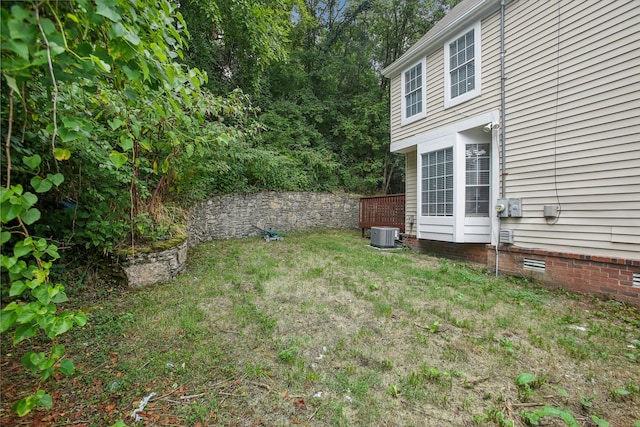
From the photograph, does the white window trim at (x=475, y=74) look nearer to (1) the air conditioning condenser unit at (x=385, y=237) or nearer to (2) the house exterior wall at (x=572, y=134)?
(2) the house exterior wall at (x=572, y=134)

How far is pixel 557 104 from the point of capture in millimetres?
4094

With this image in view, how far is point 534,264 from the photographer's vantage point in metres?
4.40

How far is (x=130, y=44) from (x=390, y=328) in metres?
2.99

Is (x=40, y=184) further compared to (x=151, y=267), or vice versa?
A: (x=151, y=267)

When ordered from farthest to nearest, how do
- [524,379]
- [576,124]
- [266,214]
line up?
[266,214], [576,124], [524,379]

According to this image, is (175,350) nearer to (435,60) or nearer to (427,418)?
(427,418)

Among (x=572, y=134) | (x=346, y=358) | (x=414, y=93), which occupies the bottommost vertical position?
(x=346, y=358)

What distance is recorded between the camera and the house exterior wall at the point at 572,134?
3.45 metres

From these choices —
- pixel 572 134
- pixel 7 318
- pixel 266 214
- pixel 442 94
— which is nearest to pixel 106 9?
pixel 7 318

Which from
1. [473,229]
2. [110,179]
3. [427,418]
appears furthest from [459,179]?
[110,179]

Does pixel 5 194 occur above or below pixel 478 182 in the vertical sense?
below

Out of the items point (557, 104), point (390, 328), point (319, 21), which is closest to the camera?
point (390, 328)

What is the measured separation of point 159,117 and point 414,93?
636 centimetres

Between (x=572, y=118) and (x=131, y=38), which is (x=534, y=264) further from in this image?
(x=131, y=38)
